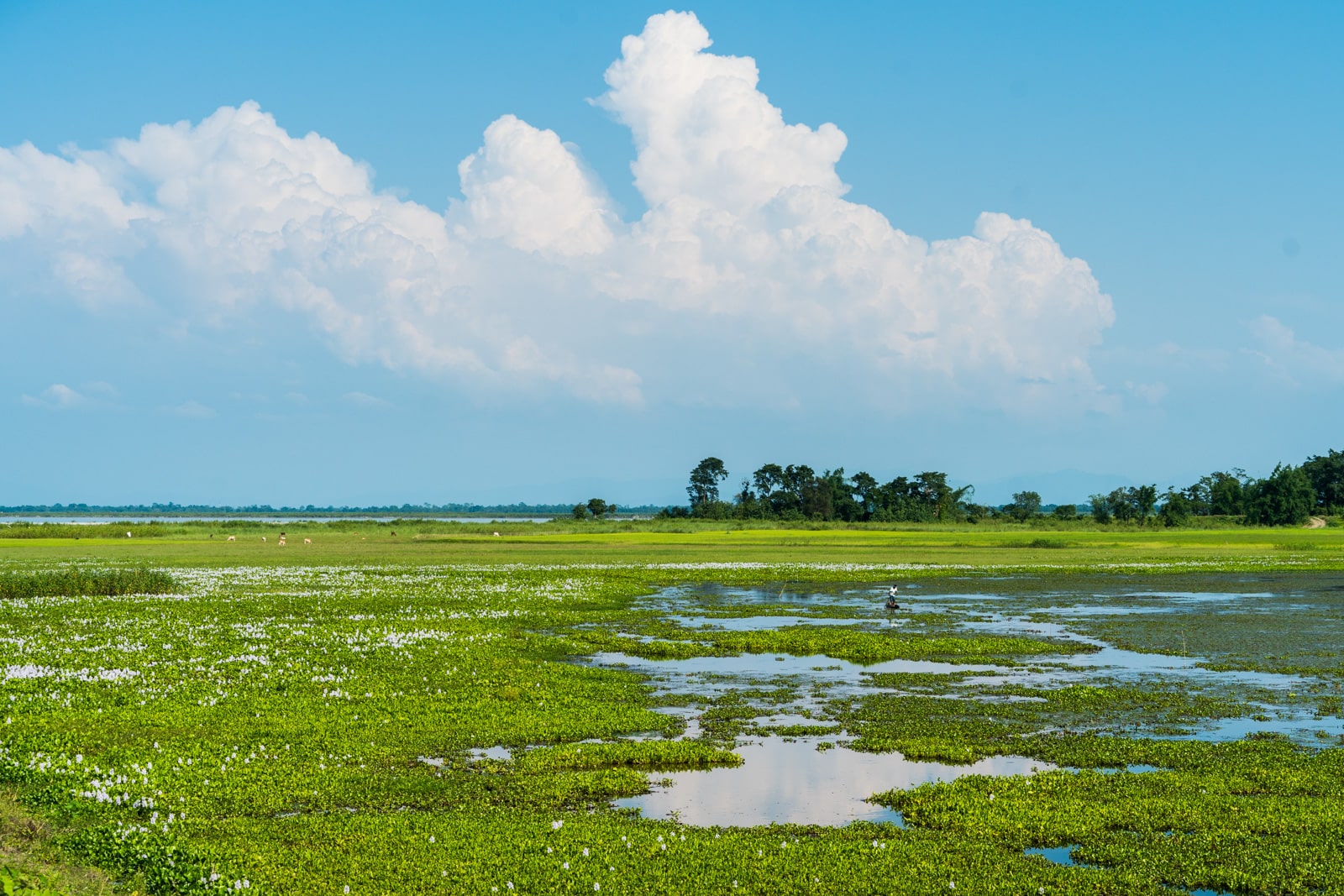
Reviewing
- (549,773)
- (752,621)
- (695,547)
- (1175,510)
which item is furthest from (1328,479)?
(549,773)

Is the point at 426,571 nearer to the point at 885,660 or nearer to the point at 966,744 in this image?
the point at 885,660

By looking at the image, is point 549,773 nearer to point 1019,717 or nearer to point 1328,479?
point 1019,717

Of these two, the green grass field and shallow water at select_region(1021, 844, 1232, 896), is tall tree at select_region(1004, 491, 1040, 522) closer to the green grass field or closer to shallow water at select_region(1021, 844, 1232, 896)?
the green grass field

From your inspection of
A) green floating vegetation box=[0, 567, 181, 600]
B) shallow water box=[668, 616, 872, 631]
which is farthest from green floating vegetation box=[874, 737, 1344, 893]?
green floating vegetation box=[0, 567, 181, 600]

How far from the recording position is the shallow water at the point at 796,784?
44.5 ft

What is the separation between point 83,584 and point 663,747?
121 feet

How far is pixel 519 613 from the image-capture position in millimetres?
37188

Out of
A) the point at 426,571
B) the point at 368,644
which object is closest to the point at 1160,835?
the point at 368,644

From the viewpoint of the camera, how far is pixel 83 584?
4375 cm

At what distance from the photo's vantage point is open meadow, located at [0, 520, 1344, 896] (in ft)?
37.2

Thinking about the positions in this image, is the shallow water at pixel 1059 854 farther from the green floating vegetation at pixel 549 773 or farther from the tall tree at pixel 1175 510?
the tall tree at pixel 1175 510

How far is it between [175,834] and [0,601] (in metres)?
33.3

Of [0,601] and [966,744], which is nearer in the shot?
[966,744]

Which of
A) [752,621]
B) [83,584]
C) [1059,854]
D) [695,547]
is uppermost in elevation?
[83,584]
